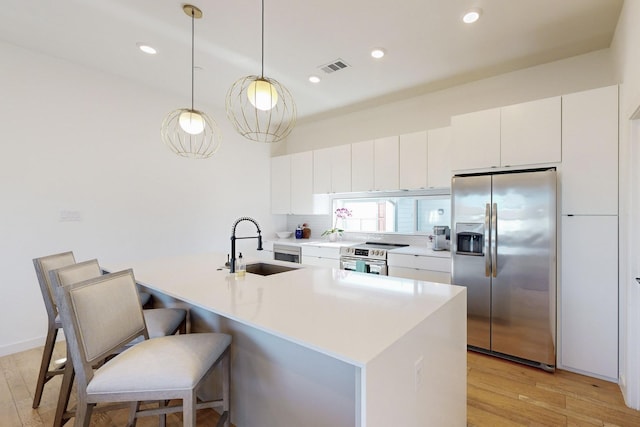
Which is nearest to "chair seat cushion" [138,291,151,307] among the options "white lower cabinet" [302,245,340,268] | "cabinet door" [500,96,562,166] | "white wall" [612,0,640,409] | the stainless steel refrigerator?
"white lower cabinet" [302,245,340,268]

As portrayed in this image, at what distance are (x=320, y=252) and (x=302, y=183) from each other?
4.02 ft

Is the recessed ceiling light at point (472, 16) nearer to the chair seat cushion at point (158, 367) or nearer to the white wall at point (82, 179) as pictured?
the chair seat cushion at point (158, 367)

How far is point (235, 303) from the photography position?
1.51 metres

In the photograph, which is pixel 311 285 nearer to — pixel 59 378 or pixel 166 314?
pixel 166 314

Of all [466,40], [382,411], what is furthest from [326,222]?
[382,411]

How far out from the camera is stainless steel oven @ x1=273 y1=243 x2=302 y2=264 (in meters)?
4.55

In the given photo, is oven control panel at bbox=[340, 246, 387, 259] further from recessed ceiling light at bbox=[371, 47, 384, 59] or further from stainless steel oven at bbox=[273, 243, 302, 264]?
recessed ceiling light at bbox=[371, 47, 384, 59]

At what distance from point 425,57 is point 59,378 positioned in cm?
433

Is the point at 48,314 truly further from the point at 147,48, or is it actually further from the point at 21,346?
the point at 147,48

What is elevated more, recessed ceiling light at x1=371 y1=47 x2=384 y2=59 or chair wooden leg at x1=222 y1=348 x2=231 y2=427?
recessed ceiling light at x1=371 y1=47 x2=384 y2=59

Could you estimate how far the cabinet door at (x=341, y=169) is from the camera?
14.2 ft

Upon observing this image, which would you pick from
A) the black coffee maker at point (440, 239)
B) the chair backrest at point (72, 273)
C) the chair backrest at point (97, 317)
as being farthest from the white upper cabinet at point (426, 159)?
the chair backrest at point (72, 273)

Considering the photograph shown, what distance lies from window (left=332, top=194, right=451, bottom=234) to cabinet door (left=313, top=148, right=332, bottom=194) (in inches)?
17.8

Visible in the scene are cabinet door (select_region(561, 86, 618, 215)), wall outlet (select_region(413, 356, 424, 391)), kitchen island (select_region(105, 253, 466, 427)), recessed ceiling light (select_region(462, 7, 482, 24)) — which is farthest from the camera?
cabinet door (select_region(561, 86, 618, 215))
